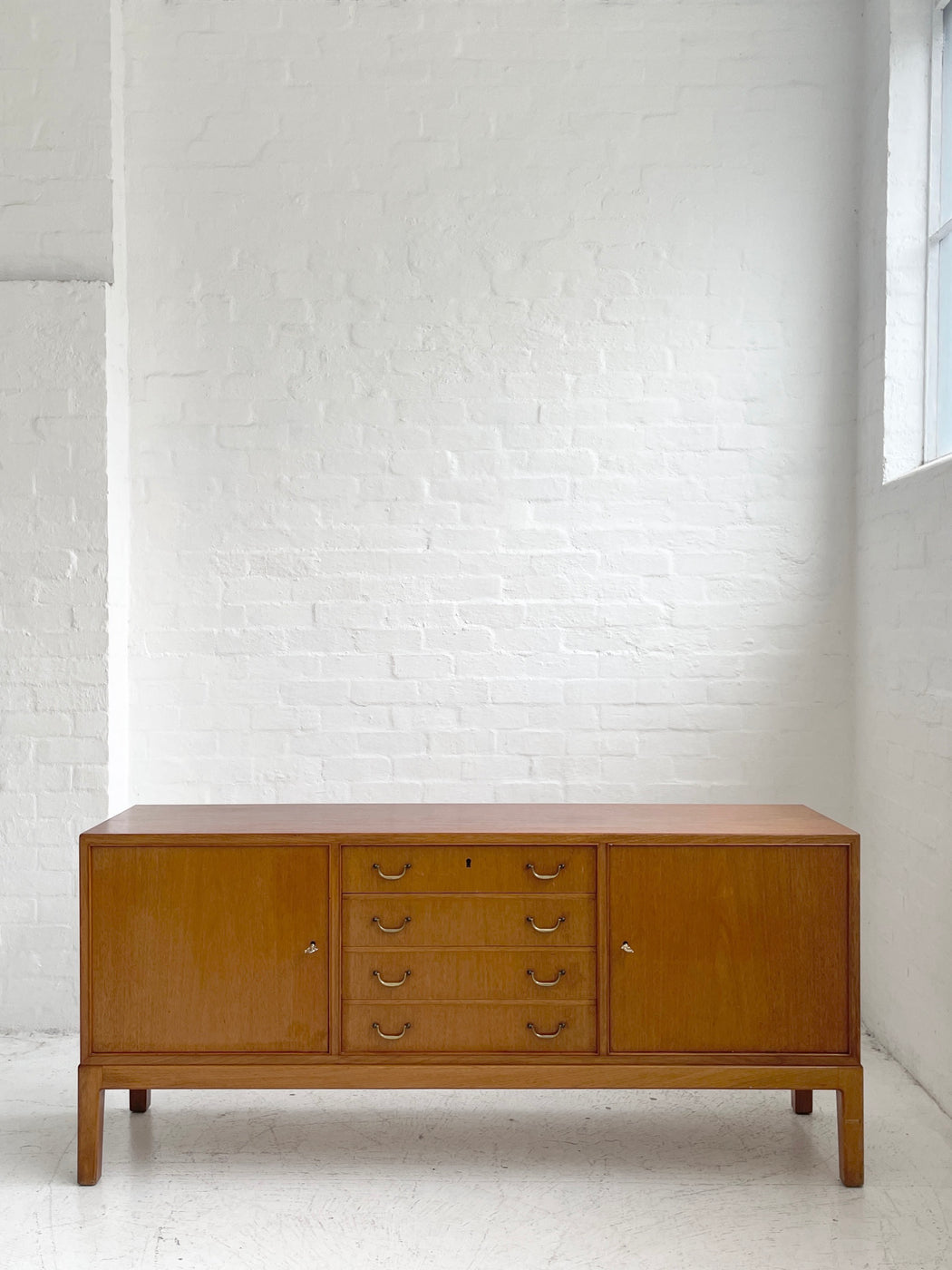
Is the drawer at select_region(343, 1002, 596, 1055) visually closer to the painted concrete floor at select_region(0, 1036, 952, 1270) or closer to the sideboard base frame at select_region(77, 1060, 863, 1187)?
the sideboard base frame at select_region(77, 1060, 863, 1187)

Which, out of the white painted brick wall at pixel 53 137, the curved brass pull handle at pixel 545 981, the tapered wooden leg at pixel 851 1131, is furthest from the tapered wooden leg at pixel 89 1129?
the white painted brick wall at pixel 53 137

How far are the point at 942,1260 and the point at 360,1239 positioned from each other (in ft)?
3.63

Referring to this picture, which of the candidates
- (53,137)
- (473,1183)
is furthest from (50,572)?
(473,1183)

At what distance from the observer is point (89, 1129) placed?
246cm

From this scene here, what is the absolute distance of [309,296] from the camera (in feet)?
11.4

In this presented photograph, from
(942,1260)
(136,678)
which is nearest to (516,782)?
(136,678)

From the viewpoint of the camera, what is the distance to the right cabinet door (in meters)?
2.47

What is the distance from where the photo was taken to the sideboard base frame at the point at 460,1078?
2.45m

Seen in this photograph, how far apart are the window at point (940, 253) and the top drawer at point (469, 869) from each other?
5.30 ft

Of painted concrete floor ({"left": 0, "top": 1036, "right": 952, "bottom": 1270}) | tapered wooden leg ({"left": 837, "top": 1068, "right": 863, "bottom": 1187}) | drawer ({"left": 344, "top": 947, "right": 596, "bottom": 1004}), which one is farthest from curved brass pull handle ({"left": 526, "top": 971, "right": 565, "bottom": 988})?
tapered wooden leg ({"left": 837, "top": 1068, "right": 863, "bottom": 1187})

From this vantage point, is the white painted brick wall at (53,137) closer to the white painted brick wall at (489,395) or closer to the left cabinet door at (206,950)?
the white painted brick wall at (489,395)

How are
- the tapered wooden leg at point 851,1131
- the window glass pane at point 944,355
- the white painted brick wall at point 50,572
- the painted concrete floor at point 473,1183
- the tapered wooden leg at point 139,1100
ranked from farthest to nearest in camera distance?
the white painted brick wall at point 50,572 < the window glass pane at point 944,355 < the tapered wooden leg at point 139,1100 < the tapered wooden leg at point 851,1131 < the painted concrete floor at point 473,1183

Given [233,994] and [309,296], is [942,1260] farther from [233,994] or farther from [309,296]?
[309,296]

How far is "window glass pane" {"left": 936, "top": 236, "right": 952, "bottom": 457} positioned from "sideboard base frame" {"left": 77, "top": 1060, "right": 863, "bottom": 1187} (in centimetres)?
170
